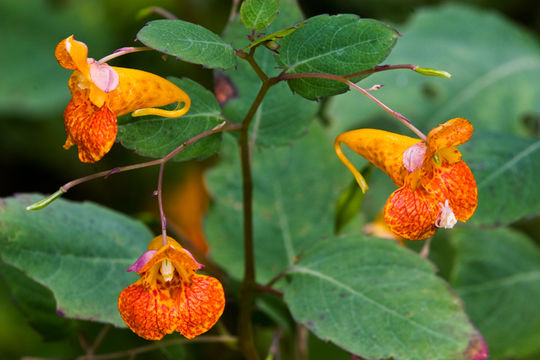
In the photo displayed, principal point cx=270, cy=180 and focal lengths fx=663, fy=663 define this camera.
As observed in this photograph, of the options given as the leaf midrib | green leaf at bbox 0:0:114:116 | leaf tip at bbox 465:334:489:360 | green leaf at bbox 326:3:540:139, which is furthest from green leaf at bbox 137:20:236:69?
green leaf at bbox 0:0:114:116

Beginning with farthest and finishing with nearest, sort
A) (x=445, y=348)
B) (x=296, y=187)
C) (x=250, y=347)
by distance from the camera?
(x=296, y=187) → (x=250, y=347) → (x=445, y=348)

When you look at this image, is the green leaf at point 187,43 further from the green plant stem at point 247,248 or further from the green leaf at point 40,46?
the green leaf at point 40,46

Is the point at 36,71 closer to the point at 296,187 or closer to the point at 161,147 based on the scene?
the point at 296,187

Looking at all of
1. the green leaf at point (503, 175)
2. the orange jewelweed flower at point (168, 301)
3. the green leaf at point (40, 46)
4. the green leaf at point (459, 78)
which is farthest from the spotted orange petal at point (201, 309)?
the green leaf at point (40, 46)

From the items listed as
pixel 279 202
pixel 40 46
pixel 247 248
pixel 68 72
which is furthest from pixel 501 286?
pixel 40 46

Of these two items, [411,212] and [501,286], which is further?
[501,286]

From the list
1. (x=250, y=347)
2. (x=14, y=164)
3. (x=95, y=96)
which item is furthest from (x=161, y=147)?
(x=14, y=164)

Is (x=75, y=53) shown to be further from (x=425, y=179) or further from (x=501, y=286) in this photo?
(x=501, y=286)
